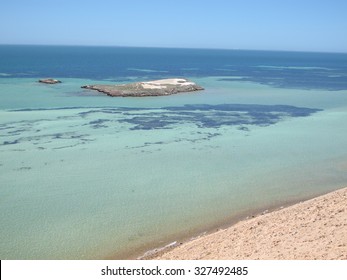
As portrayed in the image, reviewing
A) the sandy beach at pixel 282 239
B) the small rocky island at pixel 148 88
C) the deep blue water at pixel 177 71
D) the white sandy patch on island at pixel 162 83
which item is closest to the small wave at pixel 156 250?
the sandy beach at pixel 282 239

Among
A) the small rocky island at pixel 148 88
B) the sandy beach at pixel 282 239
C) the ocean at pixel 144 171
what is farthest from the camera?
the small rocky island at pixel 148 88

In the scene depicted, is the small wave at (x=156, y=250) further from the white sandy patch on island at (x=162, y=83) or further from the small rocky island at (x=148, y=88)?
the white sandy patch on island at (x=162, y=83)

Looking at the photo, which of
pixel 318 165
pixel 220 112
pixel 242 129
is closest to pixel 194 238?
pixel 318 165

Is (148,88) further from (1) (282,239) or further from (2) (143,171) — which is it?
(1) (282,239)

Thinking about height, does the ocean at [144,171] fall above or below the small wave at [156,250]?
above

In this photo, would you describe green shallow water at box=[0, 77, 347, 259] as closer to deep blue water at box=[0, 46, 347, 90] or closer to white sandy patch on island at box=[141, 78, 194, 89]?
white sandy patch on island at box=[141, 78, 194, 89]

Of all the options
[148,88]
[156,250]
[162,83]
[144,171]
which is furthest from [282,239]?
[162,83]
